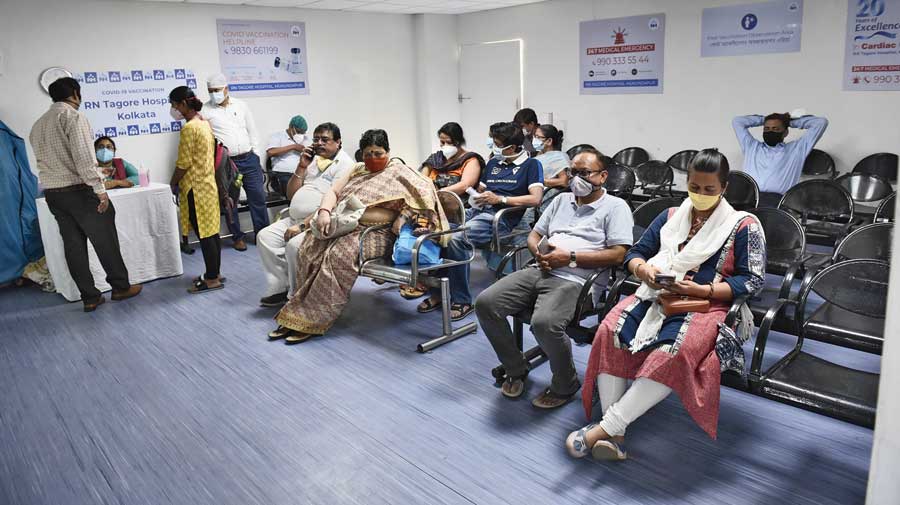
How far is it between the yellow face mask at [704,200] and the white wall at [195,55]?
215 inches

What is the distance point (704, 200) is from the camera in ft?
8.75

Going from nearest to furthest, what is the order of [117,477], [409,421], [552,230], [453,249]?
[117,477], [409,421], [552,230], [453,249]

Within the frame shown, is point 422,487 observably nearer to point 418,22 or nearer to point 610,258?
point 610,258

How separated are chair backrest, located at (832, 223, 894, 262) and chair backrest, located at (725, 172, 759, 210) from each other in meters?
1.59

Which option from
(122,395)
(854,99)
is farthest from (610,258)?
(854,99)

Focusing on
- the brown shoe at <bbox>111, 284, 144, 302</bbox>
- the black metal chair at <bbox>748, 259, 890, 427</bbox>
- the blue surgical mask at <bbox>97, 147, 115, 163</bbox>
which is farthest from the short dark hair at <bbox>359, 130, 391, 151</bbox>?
the blue surgical mask at <bbox>97, 147, 115, 163</bbox>

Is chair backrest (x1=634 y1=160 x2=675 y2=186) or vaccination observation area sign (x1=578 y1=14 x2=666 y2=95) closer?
chair backrest (x1=634 y1=160 x2=675 y2=186)

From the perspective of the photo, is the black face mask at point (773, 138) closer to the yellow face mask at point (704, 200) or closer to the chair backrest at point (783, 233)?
the chair backrest at point (783, 233)

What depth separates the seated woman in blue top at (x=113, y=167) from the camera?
556 cm

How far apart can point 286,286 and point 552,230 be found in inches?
88.1

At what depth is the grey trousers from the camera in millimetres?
2893

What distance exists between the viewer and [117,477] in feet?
8.84

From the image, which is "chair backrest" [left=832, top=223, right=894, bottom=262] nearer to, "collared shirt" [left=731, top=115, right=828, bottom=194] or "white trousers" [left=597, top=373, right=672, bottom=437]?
"white trousers" [left=597, top=373, right=672, bottom=437]

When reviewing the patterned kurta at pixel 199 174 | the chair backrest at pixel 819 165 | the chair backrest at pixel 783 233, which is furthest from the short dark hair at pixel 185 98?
the chair backrest at pixel 819 165
